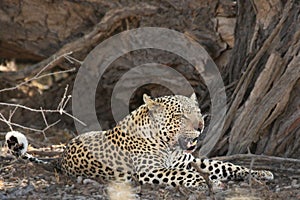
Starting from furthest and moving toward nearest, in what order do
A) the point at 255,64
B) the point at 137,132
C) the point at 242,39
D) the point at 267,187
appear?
the point at 242,39 → the point at 255,64 → the point at 137,132 → the point at 267,187

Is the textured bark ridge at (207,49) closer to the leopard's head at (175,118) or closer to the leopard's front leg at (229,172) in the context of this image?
the leopard's front leg at (229,172)

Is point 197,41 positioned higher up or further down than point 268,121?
higher up

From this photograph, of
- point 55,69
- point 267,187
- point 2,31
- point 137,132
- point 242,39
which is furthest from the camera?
point 55,69

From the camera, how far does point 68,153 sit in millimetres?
7312

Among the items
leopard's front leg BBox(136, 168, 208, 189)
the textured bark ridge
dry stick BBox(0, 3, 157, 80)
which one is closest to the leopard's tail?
the textured bark ridge

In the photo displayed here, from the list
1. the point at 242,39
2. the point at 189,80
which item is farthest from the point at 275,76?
the point at 189,80

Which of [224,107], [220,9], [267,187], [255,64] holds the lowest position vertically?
[267,187]

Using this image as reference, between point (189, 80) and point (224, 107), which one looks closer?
point (224, 107)

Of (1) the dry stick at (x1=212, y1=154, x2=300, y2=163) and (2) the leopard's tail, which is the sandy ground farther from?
(2) the leopard's tail

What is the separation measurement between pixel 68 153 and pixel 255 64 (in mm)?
2210

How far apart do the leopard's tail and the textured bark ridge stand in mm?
884

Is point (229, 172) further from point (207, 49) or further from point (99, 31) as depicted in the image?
point (99, 31)

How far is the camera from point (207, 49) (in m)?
9.37

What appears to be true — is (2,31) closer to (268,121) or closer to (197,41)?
(197,41)
